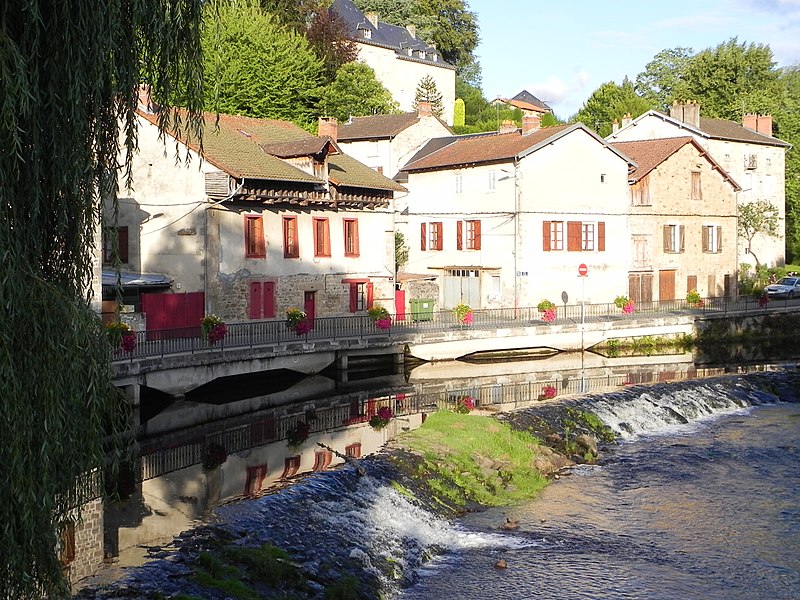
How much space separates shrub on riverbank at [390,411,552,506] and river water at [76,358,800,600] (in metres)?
0.71

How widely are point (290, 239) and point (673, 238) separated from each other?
79.1 ft

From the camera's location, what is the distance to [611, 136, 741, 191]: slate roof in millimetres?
50469

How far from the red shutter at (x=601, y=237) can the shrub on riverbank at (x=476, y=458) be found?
82.6 ft

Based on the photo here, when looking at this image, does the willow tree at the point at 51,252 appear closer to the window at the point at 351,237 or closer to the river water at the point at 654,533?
the river water at the point at 654,533

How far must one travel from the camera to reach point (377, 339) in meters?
35.8

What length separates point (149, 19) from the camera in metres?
9.23

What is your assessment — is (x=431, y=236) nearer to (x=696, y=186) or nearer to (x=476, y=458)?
(x=696, y=186)

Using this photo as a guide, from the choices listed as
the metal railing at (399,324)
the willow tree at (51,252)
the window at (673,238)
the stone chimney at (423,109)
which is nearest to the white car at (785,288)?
the metal railing at (399,324)

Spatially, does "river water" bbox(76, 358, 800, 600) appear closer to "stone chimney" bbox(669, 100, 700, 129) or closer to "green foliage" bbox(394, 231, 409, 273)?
"green foliage" bbox(394, 231, 409, 273)

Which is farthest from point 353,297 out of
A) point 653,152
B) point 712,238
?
point 712,238

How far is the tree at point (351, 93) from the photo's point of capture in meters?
64.2

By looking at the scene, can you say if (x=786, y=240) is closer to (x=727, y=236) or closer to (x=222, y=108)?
(x=727, y=236)

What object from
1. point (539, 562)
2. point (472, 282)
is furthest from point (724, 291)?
point (539, 562)

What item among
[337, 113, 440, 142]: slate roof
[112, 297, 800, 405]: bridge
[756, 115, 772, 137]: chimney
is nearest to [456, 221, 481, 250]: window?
[112, 297, 800, 405]: bridge
